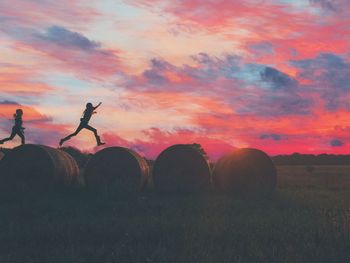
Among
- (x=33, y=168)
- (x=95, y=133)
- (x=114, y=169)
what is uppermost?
(x=95, y=133)

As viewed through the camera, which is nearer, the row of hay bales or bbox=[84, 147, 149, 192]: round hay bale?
the row of hay bales

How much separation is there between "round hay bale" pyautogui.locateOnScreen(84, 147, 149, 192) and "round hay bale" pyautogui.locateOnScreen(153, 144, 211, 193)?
0.69 meters

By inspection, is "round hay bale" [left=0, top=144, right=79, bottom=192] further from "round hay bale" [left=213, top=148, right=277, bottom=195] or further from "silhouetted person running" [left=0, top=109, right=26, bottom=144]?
"round hay bale" [left=213, top=148, right=277, bottom=195]

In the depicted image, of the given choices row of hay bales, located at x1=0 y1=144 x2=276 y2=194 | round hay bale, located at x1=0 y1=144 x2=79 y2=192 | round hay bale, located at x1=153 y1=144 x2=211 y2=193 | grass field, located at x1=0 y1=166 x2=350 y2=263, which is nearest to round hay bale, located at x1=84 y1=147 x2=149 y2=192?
row of hay bales, located at x1=0 y1=144 x2=276 y2=194

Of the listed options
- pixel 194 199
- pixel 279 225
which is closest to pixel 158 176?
pixel 194 199

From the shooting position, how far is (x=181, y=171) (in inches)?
701

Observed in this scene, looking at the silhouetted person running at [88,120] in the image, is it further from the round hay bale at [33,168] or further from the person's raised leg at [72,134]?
the round hay bale at [33,168]

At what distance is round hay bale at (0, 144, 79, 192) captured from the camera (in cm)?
1661

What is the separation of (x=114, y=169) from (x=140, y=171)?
83 centimetres

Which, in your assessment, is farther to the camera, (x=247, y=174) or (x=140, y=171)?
(x=247, y=174)

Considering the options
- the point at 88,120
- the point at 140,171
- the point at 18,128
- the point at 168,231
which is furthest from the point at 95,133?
the point at 168,231

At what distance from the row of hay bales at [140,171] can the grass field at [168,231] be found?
2289 mm

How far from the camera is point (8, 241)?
9.04m

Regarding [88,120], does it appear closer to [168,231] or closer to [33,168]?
[33,168]
